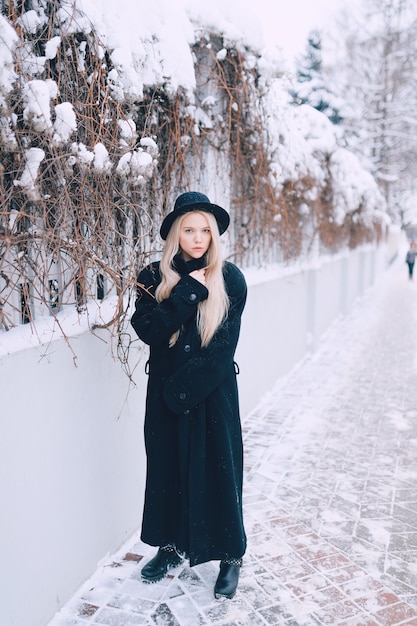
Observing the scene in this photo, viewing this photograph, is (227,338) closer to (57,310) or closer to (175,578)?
(57,310)

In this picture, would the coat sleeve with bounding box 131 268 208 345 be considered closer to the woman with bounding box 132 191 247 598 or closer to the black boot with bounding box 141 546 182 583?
the woman with bounding box 132 191 247 598

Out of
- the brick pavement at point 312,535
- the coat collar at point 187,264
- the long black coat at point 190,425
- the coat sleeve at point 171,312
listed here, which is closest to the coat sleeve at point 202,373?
the long black coat at point 190,425

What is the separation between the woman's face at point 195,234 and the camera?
2691 millimetres

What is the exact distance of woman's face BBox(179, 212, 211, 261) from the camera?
8.83ft

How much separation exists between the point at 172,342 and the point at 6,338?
79 cm

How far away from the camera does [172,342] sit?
2699 mm

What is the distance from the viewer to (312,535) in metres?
3.41

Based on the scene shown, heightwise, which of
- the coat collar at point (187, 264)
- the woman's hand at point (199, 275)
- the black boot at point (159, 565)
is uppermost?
the coat collar at point (187, 264)

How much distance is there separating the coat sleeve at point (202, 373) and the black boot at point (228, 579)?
922 mm

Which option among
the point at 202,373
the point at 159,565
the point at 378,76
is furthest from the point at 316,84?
the point at 159,565

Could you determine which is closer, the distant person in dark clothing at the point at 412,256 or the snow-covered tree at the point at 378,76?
the distant person in dark clothing at the point at 412,256

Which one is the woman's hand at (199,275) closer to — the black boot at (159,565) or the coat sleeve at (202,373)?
the coat sleeve at (202,373)

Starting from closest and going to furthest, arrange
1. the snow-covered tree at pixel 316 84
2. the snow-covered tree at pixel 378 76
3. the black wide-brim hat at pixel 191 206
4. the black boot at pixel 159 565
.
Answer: the black wide-brim hat at pixel 191 206 < the black boot at pixel 159 565 < the snow-covered tree at pixel 378 76 < the snow-covered tree at pixel 316 84

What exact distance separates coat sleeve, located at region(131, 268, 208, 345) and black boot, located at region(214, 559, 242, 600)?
1.25 meters
